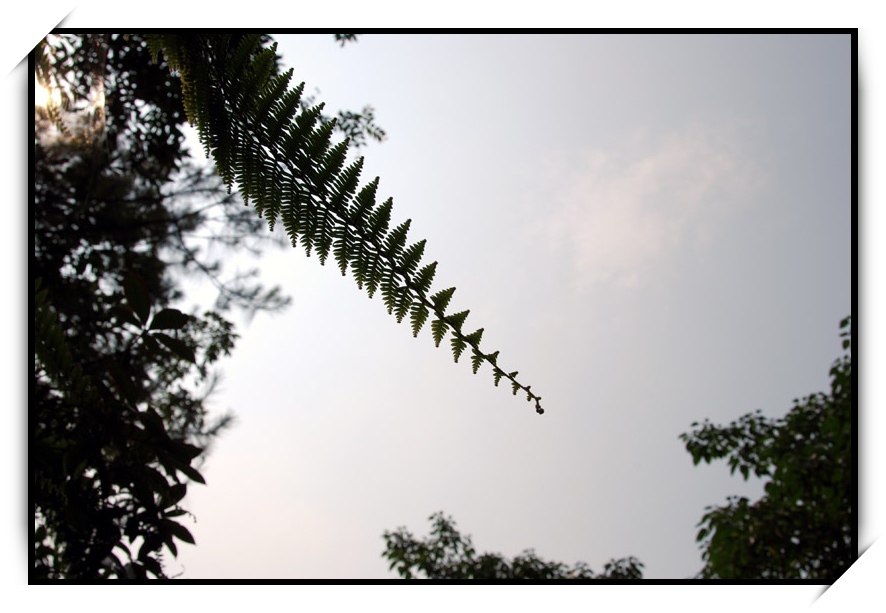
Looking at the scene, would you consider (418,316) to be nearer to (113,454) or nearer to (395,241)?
(395,241)

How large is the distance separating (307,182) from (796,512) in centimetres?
361

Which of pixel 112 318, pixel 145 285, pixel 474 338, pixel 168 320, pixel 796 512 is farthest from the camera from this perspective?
pixel 796 512

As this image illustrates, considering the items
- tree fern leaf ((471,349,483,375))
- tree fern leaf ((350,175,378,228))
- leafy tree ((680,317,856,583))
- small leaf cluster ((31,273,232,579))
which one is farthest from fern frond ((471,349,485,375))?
leafy tree ((680,317,856,583))

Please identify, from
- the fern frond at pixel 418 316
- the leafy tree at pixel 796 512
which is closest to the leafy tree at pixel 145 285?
the fern frond at pixel 418 316

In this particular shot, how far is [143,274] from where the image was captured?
3.21 meters

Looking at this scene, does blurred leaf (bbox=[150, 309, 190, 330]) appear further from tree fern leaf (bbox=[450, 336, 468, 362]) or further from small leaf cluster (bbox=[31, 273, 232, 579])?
tree fern leaf (bbox=[450, 336, 468, 362])

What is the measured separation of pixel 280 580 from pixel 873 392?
1449 millimetres

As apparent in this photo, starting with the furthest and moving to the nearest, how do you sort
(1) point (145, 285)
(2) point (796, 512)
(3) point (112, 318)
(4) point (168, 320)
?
(2) point (796, 512)
(3) point (112, 318)
(1) point (145, 285)
(4) point (168, 320)

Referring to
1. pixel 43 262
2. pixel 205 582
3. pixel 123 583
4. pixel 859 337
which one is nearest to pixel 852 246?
pixel 859 337

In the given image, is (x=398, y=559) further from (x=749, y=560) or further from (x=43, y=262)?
(x=43, y=262)

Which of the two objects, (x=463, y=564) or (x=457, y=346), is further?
(x=463, y=564)

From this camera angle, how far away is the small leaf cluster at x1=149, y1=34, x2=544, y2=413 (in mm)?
481

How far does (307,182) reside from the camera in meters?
0.50

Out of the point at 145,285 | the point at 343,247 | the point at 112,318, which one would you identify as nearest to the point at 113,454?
the point at 145,285
